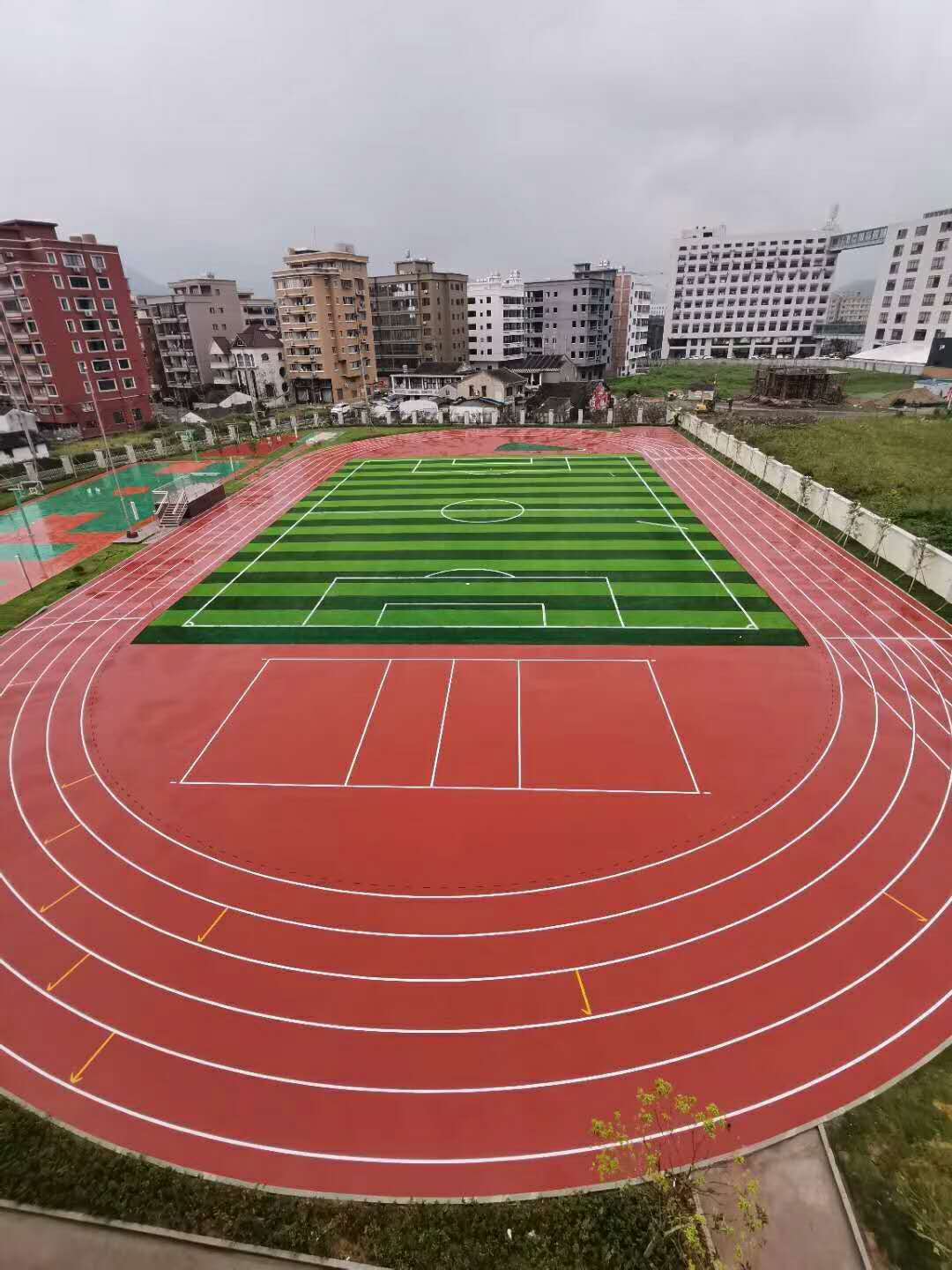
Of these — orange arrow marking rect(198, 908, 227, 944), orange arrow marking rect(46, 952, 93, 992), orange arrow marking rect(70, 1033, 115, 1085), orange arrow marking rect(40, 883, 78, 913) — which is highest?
orange arrow marking rect(40, 883, 78, 913)

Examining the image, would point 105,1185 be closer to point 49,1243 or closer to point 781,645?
point 49,1243

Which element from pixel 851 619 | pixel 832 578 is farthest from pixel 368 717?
pixel 832 578

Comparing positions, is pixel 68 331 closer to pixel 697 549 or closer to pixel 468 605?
pixel 468 605

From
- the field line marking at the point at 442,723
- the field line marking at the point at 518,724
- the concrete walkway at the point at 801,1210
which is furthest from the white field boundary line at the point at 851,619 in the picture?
the field line marking at the point at 442,723

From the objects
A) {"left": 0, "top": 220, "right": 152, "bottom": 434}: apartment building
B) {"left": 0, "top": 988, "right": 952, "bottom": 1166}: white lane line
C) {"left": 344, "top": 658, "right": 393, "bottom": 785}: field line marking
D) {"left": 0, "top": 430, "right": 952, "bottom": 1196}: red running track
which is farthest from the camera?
{"left": 0, "top": 220, "right": 152, "bottom": 434}: apartment building

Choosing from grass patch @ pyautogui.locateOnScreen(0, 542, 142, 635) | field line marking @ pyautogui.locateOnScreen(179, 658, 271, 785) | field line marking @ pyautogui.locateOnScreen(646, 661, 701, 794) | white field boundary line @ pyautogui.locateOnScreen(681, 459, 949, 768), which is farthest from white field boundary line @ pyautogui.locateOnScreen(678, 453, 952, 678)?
grass patch @ pyautogui.locateOnScreen(0, 542, 142, 635)

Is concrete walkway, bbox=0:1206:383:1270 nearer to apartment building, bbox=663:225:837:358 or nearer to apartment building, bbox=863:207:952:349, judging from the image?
apartment building, bbox=863:207:952:349

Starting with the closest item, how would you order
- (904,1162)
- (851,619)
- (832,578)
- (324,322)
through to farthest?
(904,1162), (851,619), (832,578), (324,322)
